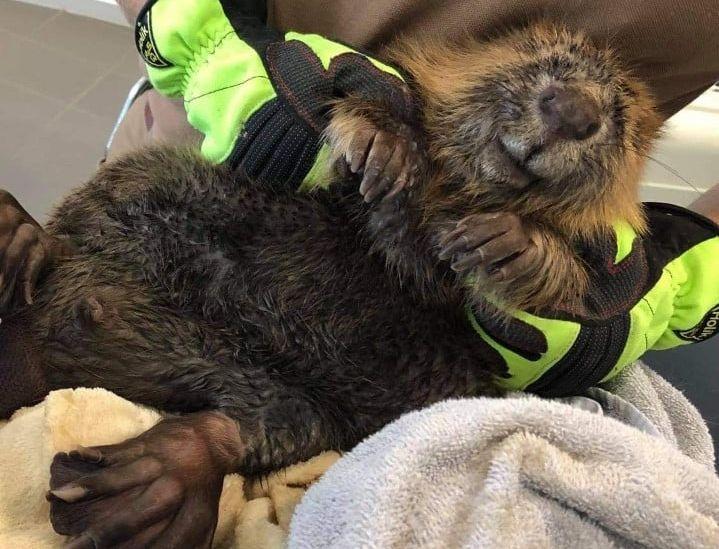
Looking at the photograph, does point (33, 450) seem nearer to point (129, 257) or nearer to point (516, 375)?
point (129, 257)

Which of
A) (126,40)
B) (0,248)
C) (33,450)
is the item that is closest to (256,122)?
(0,248)

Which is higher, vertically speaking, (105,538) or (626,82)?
(626,82)

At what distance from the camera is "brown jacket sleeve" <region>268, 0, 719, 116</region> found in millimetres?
1041

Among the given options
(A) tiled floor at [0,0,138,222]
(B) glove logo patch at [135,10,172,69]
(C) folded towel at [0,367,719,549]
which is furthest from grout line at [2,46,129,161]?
(C) folded towel at [0,367,719,549]

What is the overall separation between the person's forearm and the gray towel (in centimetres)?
66

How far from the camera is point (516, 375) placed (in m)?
0.99

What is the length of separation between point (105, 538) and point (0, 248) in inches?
15.2

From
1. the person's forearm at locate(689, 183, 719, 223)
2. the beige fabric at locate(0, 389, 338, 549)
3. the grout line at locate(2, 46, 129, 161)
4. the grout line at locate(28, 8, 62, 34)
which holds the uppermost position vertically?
the person's forearm at locate(689, 183, 719, 223)

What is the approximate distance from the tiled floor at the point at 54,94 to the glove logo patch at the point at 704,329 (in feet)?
5.65

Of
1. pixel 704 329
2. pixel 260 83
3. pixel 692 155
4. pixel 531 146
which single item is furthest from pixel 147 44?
pixel 692 155

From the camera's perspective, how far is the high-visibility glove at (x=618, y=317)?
95 cm

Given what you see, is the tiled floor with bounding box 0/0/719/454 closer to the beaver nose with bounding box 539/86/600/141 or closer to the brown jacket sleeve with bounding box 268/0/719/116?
the brown jacket sleeve with bounding box 268/0/719/116

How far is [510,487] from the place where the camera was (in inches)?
27.9

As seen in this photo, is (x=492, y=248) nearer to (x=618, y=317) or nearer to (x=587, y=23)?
(x=618, y=317)
